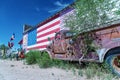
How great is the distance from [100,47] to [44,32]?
1031 centimetres

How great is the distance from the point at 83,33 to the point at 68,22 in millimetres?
1483

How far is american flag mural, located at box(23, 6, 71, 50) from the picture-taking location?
13800 millimetres

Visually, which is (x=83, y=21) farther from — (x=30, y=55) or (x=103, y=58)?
(x=30, y=55)

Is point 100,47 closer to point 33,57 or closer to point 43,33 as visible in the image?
point 33,57

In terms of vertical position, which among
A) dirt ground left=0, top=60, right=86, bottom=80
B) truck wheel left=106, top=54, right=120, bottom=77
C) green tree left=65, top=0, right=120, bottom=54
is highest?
green tree left=65, top=0, right=120, bottom=54

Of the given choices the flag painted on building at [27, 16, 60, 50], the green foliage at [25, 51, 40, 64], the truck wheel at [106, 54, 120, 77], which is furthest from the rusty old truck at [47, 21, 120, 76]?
the flag painted on building at [27, 16, 60, 50]

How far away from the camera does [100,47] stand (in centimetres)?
606

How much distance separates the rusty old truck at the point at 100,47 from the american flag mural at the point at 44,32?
513 cm

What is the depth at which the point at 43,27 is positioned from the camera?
1642cm

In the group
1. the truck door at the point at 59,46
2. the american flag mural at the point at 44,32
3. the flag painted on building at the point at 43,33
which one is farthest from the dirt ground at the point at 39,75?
the flag painted on building at the point at 43,33

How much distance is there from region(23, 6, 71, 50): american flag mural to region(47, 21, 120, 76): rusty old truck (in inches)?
202

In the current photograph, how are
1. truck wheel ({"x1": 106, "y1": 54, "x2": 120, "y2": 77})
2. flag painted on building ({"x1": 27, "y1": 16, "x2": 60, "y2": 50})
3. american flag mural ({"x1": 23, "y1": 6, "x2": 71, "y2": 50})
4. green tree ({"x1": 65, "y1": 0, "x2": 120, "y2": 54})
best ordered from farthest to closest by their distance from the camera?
flag painted on building ({"x1": 27, "y1": 16, "x2": 60, "y2": 50}) → american flag mural ({"x1": 23, "y1": 6, "x2": 71, "y2": 50}) → green tree ({"x1": 65, "y1": 0, "x2": 120, "y2": 54}) → truck wheel ({"x1": 106, "y1": 54, "x2": 120, "y2": 77})

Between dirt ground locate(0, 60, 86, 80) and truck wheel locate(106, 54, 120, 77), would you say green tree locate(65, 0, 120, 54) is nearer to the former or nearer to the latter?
dirt ground locate(0, 60, 86, 80)

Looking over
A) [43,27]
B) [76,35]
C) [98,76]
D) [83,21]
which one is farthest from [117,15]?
[43,27]
